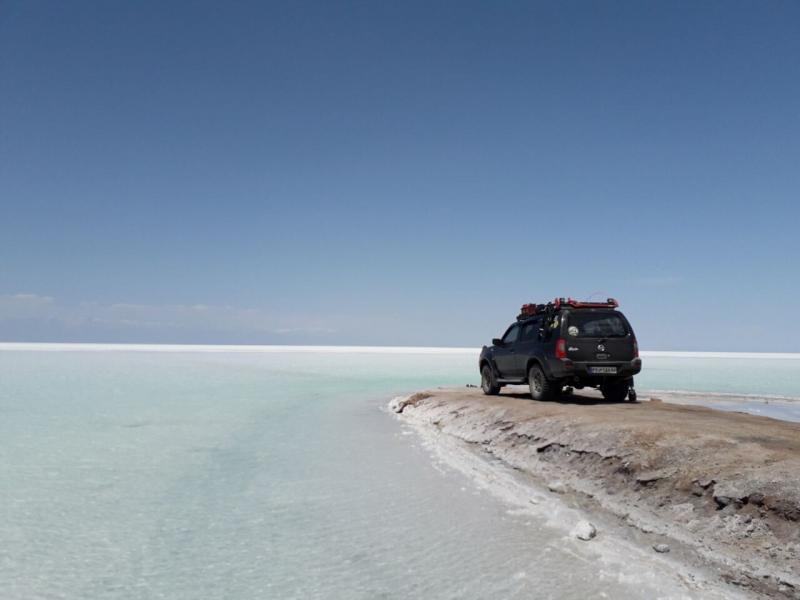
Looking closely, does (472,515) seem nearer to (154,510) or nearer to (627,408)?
(154,510)

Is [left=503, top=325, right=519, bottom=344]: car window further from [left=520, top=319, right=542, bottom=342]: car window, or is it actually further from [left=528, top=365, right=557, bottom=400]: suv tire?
[left=528, top=365, right=557, bottom=400]: suv tire

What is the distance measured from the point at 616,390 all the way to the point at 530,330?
2.70 meters

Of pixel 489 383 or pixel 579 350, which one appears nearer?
pixel 579 350

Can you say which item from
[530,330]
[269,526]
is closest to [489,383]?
[530,330]

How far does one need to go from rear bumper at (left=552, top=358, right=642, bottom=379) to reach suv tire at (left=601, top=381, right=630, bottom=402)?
1.20m

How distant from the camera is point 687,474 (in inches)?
269

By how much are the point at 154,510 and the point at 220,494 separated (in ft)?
3.44

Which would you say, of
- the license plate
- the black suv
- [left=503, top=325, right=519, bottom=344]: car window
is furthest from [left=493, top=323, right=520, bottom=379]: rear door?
the license plate

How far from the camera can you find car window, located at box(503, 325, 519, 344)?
52.2 ft

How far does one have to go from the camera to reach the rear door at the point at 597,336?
1289 centimetres

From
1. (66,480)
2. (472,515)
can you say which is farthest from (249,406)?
(472,515)

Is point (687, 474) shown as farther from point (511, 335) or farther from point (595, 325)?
point (511, 335)

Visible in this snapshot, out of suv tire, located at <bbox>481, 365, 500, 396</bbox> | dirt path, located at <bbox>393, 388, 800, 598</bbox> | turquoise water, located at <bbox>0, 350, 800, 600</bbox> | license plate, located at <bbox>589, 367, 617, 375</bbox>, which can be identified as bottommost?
turquoise water, located at <bbox>0, 350, 800, 600</bbox>

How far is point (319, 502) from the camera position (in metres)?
7.80
